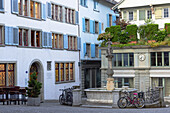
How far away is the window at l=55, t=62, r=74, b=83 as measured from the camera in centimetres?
3769

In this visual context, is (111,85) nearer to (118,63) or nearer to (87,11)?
(118,63)

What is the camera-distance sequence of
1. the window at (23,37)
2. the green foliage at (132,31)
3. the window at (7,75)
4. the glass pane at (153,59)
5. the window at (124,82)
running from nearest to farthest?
the window at (7,75)
the window at (23,37)
the glass pane at (153,59)
the window at (124,82)
the green foliage at (132,31)

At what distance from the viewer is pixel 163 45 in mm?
34344

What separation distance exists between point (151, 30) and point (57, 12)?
9487 millimetres

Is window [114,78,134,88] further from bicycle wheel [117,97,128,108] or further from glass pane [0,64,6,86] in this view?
bicycle wheel [117,97,128,108]

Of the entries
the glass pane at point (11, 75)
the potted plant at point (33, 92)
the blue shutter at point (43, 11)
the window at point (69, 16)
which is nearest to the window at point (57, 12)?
the window at point (69, 16)

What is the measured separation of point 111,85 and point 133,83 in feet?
31.6

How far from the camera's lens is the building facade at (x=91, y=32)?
43.0m

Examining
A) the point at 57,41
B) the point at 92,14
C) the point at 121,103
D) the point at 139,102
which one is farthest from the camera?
the point at 92,14

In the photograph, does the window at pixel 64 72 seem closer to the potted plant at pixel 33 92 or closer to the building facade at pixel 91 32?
the building facade at pixel 91 32

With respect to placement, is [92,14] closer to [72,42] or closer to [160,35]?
[72,42]

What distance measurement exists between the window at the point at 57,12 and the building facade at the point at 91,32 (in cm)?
439

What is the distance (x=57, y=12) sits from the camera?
37.8m

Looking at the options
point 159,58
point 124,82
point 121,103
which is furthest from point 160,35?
point 121,103
